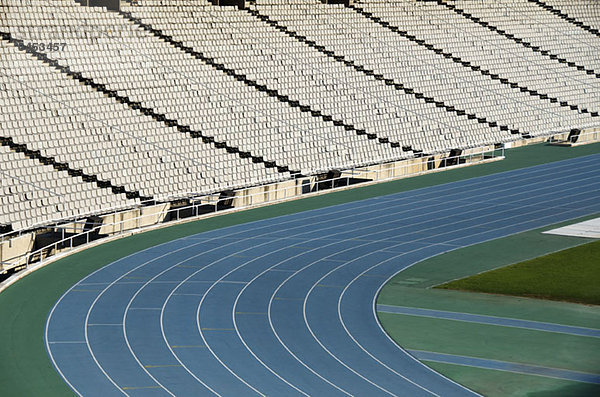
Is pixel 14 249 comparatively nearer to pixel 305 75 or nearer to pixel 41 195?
pixel 41 195

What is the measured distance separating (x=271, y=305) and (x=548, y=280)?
5.45m

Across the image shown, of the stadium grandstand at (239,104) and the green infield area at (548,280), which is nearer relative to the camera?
the green infield area at (548,280)

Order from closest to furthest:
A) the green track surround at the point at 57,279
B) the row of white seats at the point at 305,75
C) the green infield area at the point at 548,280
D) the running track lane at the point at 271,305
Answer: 1. the green track surround at the point at 57,279
2. the running track lane at the point at 271,305
3. the green infield area at the point at 548,280
4. the row of white seats at the point at 305,75

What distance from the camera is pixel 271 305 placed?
1769 centimetres

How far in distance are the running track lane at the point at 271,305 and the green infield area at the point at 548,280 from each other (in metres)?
1.79

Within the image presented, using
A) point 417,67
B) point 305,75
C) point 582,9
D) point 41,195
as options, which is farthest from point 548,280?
point 582,9

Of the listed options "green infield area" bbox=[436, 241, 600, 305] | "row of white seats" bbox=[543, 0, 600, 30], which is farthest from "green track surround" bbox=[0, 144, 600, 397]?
"row of white seats" bbox=[543, 0, 600, 30]

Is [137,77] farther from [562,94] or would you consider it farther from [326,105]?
[562,94]

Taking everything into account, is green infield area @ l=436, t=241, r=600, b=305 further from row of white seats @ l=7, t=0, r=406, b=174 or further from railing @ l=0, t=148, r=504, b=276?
row of white seats @ l=7, t=0, r=406, b=174

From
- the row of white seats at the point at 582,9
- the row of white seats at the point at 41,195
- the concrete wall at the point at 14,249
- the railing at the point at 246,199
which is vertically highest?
the row of white seats at the point at 582,9

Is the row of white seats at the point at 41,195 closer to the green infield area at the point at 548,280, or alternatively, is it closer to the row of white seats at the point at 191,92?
the row of white seats at the point at 191,92

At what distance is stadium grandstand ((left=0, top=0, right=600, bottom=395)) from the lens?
78.1 feet

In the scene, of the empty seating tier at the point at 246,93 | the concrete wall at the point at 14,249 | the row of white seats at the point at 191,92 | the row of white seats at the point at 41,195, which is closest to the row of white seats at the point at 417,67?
the empty seating tier at the point at 246,93

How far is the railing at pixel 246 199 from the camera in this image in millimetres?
21094
